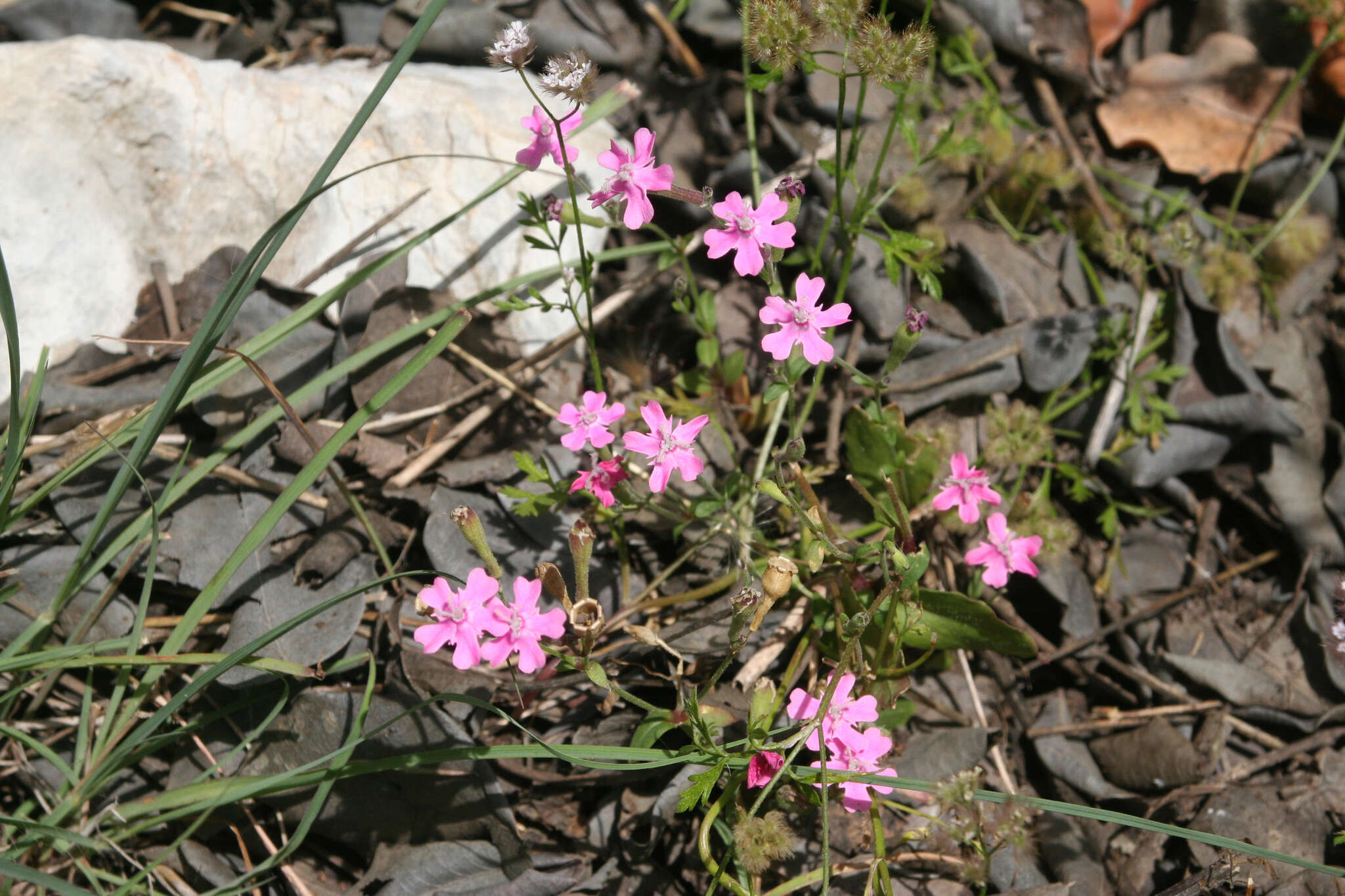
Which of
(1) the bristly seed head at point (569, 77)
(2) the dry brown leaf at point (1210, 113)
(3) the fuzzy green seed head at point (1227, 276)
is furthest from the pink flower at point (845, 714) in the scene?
(2) the dry brown leaf at point (1210, 113)

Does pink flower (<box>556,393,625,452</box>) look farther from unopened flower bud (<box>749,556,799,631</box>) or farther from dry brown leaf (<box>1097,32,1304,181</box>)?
dry brown leaf (<box>1097,32,1304,181</box>)

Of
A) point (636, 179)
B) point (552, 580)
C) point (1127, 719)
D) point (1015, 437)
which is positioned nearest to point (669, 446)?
point (552, 580)

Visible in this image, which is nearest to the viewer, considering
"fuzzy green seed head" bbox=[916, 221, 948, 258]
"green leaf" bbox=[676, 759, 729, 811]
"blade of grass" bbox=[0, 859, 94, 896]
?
"blade of grass" bbox=[0, 859, 94, 896]

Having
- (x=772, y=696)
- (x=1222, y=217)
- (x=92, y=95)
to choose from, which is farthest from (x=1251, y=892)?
(x=92, y=95)

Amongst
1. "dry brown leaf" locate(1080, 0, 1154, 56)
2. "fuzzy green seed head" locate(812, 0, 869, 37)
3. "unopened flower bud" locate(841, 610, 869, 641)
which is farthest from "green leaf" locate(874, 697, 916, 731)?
"dry brown leaf" locate(1080, 0, 1154, 56)

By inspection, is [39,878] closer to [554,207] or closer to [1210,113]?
[554,207]

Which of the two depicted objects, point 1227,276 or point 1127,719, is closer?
point 1127,719

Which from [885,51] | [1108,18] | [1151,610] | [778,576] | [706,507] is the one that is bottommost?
[1151,610]
